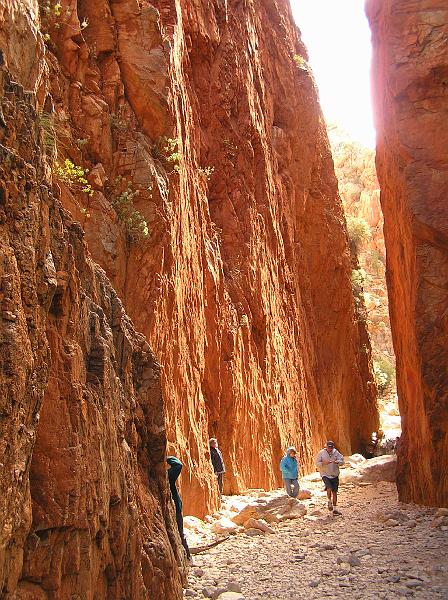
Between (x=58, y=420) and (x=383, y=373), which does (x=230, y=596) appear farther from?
(x=383, y=373)

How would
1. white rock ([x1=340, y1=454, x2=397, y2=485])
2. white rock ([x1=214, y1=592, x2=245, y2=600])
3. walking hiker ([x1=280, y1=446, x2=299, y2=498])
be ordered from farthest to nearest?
white rock ([x1=340, y1=454, x2=397, y2=485])
walking hiker ([x1=280, y1=446, x2=299, y2=498])
white rock ([x1=214, y1=592, x2=245, y2=600])

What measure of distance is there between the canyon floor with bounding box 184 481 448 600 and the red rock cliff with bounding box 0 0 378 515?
8.73 ft

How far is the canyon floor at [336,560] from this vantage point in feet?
23.2

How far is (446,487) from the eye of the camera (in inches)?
448

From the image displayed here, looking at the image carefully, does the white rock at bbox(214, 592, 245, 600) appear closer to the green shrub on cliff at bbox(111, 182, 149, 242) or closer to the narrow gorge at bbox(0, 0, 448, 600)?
the narrow gorge at bbox(0, 0, 448, 600)

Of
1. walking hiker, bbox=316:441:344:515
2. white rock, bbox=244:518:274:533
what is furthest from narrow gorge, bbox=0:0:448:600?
walking hiker, bbox=316:441:344:515

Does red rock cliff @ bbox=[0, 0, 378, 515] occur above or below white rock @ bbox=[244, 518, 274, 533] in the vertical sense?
above

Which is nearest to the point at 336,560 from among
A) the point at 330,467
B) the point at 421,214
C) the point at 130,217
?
the point at 330,467

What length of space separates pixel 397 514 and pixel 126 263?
6.45m

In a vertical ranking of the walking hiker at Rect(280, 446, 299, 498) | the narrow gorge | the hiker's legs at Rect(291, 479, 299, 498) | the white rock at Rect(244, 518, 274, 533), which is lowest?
the white rock at Rect(244, 518, 274, 533)

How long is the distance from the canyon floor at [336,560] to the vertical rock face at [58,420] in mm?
1392

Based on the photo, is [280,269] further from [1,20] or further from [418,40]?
[1,20]

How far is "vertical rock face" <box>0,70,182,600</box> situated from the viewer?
3.86 m

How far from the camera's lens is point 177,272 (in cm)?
1364
